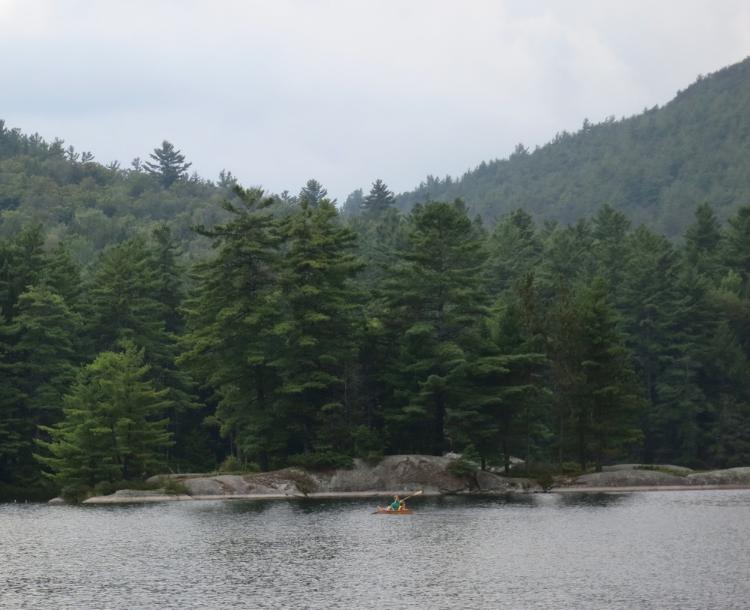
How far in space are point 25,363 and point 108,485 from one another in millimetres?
16678

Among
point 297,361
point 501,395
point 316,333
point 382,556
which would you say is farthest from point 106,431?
point 382,556

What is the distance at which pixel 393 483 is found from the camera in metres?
83.8

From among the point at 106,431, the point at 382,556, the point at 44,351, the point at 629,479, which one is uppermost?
the point at 44,351

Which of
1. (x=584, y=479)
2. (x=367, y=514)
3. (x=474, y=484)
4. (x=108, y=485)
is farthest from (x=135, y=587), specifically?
(x=584, y=479)

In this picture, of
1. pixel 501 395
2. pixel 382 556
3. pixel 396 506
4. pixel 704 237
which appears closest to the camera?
pixel 382 556

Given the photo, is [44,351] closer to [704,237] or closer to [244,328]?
[244,328]

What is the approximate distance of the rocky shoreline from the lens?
80.4 m

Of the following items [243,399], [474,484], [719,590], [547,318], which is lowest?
[719,590]

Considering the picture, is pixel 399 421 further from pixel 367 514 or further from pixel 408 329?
pixel 367 514

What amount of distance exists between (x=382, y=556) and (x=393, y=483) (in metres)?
32.1

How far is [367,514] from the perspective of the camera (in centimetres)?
6931

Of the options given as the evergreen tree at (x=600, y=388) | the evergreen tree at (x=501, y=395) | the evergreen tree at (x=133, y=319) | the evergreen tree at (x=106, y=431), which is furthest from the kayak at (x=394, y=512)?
the evergreen tree at (x=133, y=319)

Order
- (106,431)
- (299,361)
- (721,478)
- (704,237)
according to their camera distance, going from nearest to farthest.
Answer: (106,431) → (299,361) → (721,478) → (704,237)

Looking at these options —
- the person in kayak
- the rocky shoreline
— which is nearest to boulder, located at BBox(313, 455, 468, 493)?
the rocky shoreline
